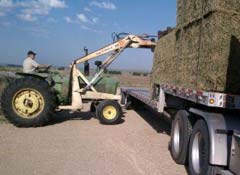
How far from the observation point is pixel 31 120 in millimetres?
9961

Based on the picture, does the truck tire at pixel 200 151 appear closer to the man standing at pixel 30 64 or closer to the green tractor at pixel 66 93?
the green tractor at pixel 66 93

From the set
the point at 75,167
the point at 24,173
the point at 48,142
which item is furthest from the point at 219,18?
the point at 48,142

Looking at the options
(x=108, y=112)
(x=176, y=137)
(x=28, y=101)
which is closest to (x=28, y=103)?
(x=28, y=101)

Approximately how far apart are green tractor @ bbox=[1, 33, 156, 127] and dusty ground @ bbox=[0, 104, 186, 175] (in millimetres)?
368

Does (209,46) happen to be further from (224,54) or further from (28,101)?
(28,101)

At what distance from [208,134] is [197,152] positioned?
807 mm

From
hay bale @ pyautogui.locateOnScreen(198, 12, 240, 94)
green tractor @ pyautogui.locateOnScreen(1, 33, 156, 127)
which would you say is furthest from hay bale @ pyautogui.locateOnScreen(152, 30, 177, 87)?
hay bale @ pyautogui.locateOnScreen(198, 12, 240, 94)

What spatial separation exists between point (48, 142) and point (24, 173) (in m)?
2.28

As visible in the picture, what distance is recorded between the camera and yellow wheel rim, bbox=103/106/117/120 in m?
11.0

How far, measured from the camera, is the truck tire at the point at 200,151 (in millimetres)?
5116

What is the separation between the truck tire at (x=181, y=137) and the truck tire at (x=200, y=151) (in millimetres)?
365

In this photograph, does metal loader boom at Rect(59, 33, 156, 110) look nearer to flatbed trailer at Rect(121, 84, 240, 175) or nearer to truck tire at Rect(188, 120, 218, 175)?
flatbed trailer at Rect(121, 84, 240, 175)

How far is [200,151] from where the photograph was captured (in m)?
5.71

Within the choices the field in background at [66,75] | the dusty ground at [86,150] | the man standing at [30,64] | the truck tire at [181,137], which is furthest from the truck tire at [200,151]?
the field in background at [66,75]
